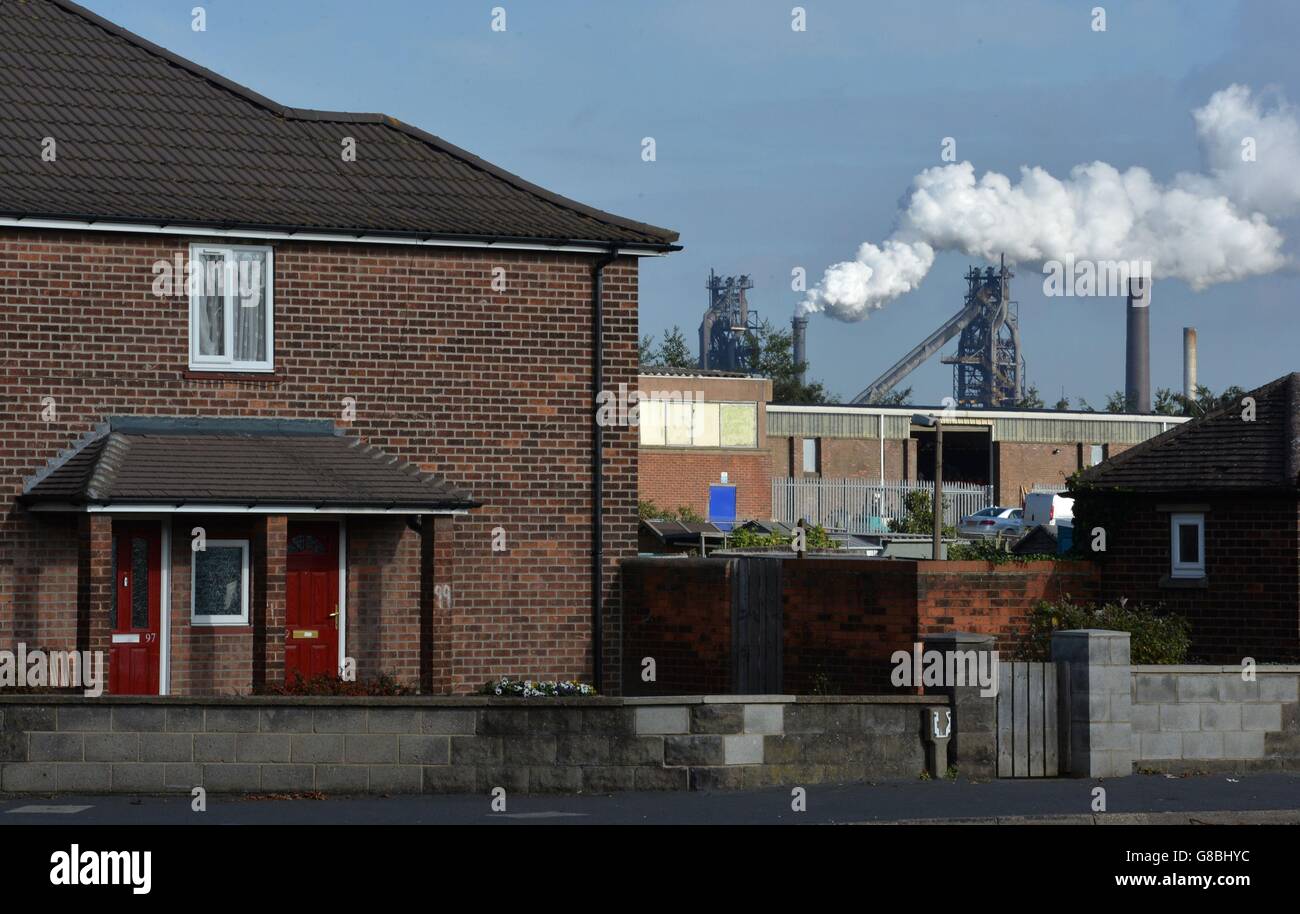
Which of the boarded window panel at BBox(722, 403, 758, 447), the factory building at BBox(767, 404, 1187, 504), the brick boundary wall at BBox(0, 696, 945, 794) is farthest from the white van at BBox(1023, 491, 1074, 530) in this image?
the brick boundary wall at BBox(0, 696, 945, 794)

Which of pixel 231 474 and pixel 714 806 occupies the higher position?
pixel 231 474

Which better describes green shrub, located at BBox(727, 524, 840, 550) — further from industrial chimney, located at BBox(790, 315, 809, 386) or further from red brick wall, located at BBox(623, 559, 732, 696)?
industrial chimney, located at BBox(790, 315, 809, 386)

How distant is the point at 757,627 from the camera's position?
788 inches

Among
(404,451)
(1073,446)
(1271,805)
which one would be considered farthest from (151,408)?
(1073,446)

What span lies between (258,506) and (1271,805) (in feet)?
34.9

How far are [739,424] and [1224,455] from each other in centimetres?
4311

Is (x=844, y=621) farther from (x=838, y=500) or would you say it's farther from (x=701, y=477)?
(x=838, y=500)

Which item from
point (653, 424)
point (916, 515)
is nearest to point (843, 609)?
point (916, 515)

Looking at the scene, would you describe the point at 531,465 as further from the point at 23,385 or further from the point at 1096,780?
the point at 1096,780

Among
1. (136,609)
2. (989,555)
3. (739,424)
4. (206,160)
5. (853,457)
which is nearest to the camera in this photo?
(136,609)

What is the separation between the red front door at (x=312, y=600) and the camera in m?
20.0

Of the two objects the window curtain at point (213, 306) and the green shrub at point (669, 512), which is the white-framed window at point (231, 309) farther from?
the green shrub at point (669, 512)

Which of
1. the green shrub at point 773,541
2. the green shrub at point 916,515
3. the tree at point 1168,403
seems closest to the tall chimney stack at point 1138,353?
the tree at point 1168,403

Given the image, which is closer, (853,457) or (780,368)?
(853,457)
